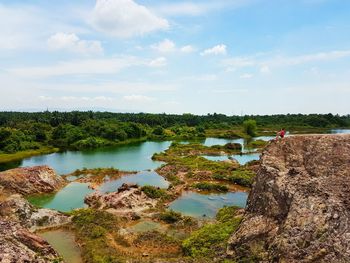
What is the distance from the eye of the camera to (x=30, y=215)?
32500 millimetres

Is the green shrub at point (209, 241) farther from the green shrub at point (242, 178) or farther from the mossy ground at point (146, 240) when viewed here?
the green shrub at point (242, 178)

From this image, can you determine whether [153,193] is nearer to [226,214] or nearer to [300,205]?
[226,214]

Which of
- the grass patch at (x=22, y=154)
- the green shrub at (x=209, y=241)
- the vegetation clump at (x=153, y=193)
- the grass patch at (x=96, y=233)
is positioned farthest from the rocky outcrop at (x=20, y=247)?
the grass patch at (x=22, y=154)

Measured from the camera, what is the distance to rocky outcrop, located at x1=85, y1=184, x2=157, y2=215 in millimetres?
37125

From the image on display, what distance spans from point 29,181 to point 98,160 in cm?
2673

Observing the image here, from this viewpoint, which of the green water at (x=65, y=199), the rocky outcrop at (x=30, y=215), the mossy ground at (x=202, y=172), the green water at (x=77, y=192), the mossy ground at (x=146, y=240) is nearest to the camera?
the mossy ground at (x=146, y=240)

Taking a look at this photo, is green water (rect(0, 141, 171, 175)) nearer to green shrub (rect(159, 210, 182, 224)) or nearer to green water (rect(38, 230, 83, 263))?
green water (rect(38, 230, 83, 263))

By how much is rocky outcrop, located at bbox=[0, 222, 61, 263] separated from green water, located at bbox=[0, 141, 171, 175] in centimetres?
3601

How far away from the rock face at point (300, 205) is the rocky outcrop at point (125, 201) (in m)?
15.1

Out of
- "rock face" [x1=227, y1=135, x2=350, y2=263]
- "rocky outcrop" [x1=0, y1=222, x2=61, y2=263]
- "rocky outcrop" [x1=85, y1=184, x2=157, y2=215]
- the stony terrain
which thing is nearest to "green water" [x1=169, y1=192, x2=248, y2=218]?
"rocky outcrop" [x1=85, y1=184, x2=157, y2=215]

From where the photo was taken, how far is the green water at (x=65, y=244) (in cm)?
2573

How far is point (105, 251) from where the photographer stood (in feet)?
84.7

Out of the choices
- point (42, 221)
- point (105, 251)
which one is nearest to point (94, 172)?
point (42, 221)

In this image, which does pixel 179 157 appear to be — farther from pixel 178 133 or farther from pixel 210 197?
pixel 178 133
